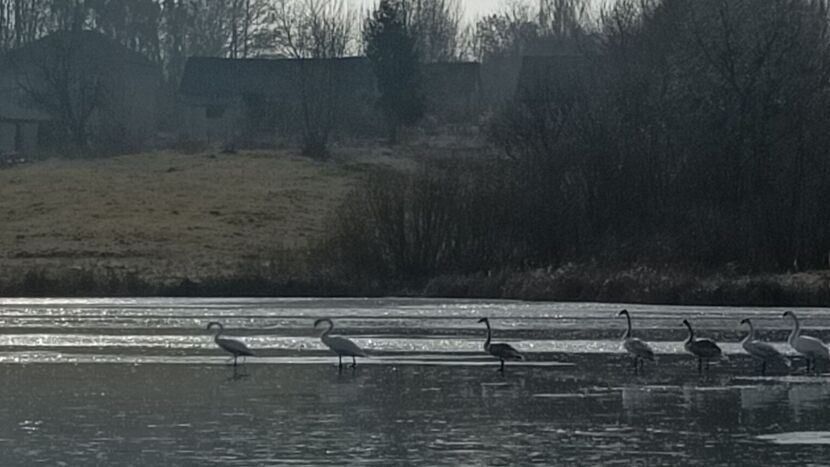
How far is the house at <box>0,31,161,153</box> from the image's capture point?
74000 millimetres

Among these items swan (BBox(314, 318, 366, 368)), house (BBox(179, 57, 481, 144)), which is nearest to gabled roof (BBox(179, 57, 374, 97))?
house (BBox(179, 57, 481, 144))

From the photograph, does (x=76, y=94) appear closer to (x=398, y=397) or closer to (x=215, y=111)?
(x=215, y=111)

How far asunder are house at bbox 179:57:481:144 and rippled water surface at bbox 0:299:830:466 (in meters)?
42.4

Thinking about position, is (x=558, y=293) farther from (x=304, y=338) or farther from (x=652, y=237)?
(x=304, y=338)

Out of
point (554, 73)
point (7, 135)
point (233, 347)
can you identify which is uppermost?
point (554, 73)

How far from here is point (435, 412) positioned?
1681 centimetres

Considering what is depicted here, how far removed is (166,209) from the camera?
52.5m

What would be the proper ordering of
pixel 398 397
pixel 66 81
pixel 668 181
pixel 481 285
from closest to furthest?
pixel 398 397 → pixel 481 285 → pixel 668 181 → pixel 66 81

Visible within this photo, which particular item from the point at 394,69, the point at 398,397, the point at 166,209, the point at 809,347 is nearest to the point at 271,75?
the point at 394,69

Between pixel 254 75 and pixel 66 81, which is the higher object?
pixel 254 75

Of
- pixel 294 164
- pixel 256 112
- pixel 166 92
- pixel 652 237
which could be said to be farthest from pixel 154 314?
pixel 166 92

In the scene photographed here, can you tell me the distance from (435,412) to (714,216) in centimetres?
2401

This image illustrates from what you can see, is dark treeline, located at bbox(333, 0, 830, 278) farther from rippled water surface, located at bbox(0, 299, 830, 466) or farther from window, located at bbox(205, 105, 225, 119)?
window, located at bbox(205, 105, 225, 119)

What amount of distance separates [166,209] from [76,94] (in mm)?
30087
